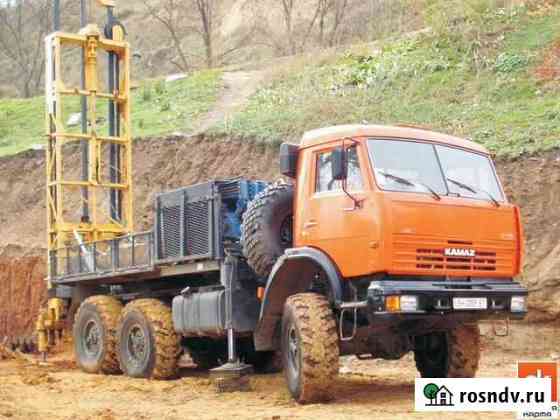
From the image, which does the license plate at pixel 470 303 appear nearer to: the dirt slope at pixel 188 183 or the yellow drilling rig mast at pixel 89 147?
the dirt slope at pixel 188 183

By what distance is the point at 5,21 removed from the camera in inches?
2389

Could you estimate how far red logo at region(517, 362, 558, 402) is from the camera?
374 inches

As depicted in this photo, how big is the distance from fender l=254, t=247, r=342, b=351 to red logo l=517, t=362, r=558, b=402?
2.17 metres

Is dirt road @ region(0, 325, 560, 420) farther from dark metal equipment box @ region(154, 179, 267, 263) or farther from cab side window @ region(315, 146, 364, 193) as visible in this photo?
cab side window @ region(315, 146, 364, 193)

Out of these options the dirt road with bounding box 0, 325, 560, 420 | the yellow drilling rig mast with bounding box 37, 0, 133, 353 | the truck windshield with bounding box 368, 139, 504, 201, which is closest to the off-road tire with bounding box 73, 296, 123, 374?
the dirt road with bounding box 0, 325, 560, 420

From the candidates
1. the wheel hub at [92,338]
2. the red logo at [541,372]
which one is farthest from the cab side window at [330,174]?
the wheel hub at [92,338]

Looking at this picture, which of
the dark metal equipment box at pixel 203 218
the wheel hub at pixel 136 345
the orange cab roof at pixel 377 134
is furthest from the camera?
the wheel hub at pixel 136 345

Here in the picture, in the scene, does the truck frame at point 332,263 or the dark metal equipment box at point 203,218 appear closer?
the truck frame at point 332,263

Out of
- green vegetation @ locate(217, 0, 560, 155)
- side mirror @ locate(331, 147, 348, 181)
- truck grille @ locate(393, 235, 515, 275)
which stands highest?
green vegetation @ locate(217, 0, 560, 155)

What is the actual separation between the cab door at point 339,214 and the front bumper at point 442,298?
0.38 meters

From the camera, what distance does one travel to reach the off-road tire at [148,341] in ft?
47.9

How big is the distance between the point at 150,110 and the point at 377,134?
21.7 m

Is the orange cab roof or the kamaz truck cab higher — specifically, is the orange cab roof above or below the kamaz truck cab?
above

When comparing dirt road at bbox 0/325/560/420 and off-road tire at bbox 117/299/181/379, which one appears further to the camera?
off-road tire at bbox 117/299/181/379
